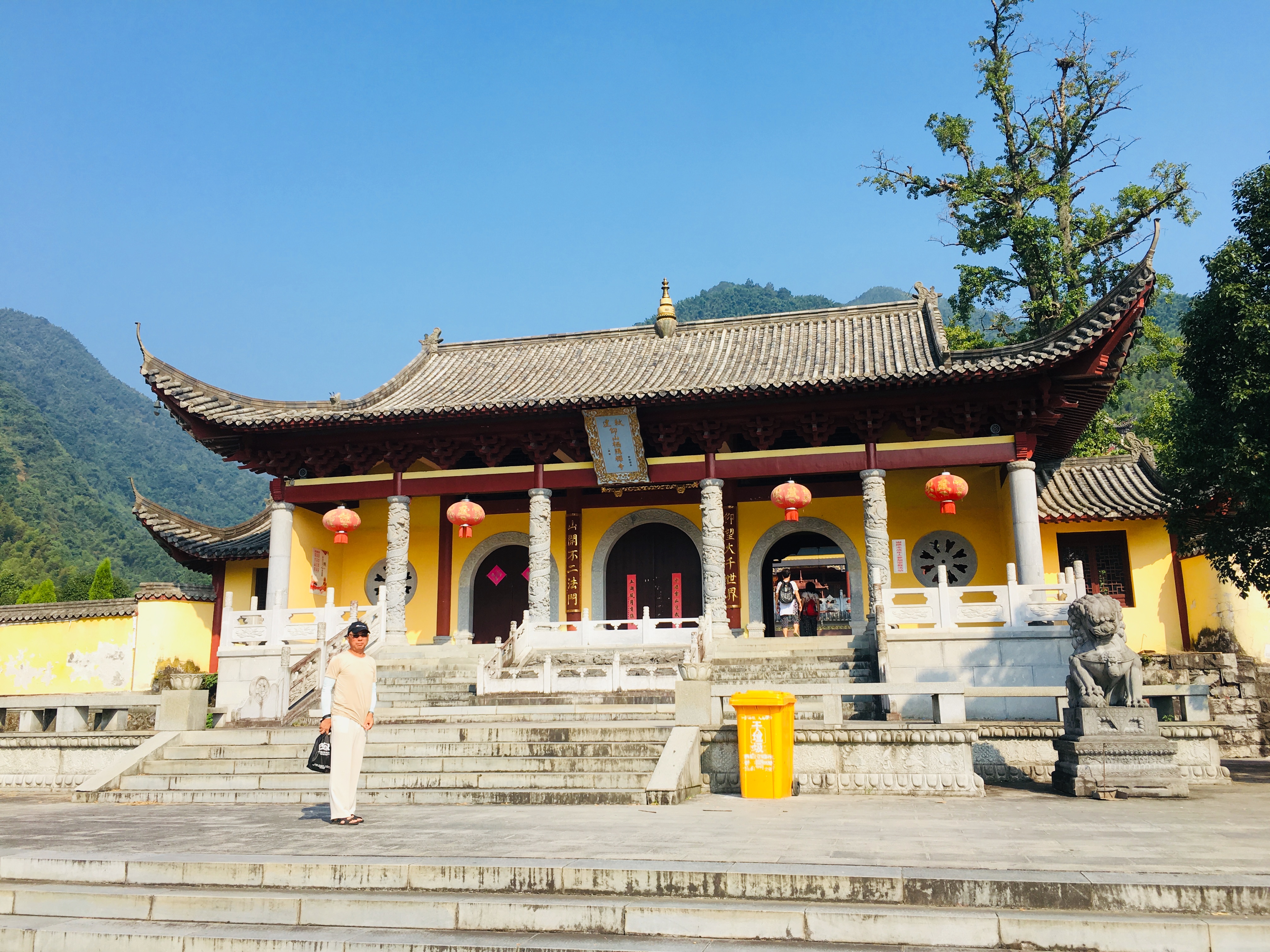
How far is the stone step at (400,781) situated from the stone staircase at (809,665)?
3001 millimetres

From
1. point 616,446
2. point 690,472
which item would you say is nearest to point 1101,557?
point 690,472

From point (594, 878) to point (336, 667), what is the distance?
104 inches

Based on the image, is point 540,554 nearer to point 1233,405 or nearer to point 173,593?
point 173,593

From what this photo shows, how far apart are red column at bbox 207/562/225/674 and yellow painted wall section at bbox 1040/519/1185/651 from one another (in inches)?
558

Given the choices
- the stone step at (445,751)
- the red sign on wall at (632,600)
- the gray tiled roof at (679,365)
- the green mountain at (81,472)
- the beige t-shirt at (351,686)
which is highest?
the green mountain at (81,472)

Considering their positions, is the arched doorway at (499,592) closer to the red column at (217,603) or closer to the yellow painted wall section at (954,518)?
the red column at (217,603)

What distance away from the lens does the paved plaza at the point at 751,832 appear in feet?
15.6

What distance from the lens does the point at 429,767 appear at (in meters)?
8.45

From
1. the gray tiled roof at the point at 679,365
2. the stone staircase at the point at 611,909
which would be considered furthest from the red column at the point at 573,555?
the stone staircase at the point at 611,909

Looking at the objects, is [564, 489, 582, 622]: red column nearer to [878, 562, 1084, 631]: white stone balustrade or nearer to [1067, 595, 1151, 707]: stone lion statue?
[878, 562, 1084, 631]: white stone balustrade

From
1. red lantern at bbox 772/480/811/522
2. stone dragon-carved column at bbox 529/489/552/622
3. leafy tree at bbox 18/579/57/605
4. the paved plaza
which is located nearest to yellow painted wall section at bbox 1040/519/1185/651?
red lantern at bbox 772/480/811/522

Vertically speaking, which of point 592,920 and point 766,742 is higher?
point 766,742

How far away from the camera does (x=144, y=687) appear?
630 inches

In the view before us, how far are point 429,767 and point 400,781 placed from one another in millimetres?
342
